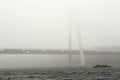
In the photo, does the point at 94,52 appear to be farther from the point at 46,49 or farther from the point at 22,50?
the point at 22,50

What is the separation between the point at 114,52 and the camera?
133250mm

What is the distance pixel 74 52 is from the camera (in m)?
124

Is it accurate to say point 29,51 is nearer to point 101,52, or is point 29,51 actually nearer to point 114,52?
point 101,52

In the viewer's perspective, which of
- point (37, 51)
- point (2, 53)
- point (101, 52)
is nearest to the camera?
point (2, 53)

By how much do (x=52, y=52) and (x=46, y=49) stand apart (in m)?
3.46

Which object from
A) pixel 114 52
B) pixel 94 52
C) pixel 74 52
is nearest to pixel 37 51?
pixel 74 52

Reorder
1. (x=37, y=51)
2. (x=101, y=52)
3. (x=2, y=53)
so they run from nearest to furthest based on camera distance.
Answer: (x=2, y=53) → (x=37, y=51) → (x=101, y=52)

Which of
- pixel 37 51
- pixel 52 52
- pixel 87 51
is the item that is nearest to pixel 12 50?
pixel 37 51

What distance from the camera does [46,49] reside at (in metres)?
122

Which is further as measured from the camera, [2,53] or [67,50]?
[67,50]

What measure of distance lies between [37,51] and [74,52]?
19149 millimetres

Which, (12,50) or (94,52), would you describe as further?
(94,52)

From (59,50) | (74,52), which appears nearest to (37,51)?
(59,50)

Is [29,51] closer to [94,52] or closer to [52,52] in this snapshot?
[52,52]
